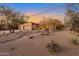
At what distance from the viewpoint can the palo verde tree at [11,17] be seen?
1406mm

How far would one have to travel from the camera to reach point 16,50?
1.38 m

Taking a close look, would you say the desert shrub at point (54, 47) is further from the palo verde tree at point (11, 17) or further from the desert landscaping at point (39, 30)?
the palo verde tree at point (11, 17)

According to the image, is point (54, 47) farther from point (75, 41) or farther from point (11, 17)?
point (11, 17)

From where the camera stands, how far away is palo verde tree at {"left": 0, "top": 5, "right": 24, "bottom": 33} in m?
1.41

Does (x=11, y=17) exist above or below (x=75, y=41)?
above

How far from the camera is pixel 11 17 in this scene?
1424 millimetres

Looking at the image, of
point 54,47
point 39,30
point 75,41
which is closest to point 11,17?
point 39,30

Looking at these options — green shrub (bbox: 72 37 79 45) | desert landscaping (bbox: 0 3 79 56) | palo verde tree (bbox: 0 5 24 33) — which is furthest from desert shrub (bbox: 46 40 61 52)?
palo verde tree (bbox: 0 5 24 33)

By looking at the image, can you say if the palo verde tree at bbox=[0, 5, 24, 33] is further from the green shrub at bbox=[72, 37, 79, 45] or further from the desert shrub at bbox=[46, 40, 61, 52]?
the green shrub at bbox=[72, 37, 79, 45]

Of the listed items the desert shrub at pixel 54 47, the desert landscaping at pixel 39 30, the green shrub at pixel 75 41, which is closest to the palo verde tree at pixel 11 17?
the desert landscaping at pixel 39 30

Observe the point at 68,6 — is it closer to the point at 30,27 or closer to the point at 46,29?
the point at 46,29

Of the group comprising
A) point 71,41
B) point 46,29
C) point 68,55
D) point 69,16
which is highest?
point 69,16

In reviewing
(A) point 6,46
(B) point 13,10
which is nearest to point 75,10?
(B) point 13,10

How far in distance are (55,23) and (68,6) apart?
0.63 feet
